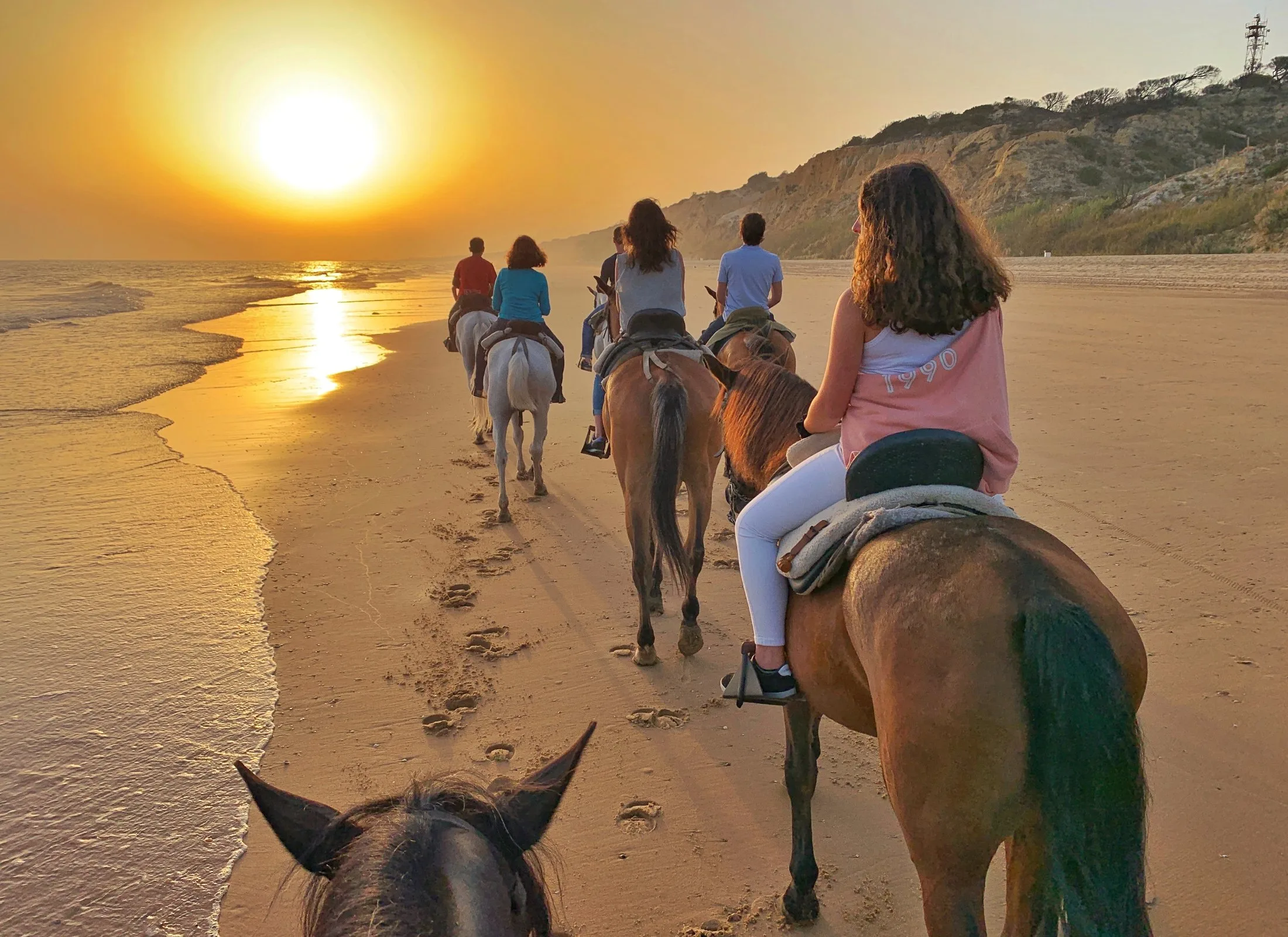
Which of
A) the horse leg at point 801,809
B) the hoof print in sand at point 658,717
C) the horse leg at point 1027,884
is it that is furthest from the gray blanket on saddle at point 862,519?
the hoof print in sand at point 658,717

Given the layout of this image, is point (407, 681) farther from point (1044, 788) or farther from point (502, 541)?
point (1044, 788)

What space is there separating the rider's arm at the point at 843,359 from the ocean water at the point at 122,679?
9.14ft

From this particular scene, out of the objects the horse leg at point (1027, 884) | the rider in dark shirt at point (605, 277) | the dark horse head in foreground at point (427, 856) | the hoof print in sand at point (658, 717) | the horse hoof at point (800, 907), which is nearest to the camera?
the dark horse head in foreground at point (427, 856)

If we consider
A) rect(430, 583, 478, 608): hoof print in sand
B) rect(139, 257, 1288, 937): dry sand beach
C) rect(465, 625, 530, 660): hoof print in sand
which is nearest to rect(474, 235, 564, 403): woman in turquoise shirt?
rect(139, 257, 1288, 937): dry sand beach

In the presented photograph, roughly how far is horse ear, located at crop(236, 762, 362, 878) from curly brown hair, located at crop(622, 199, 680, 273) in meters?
4.70

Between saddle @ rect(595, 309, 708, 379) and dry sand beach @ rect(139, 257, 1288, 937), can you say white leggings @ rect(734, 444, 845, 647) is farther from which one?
saddle @ rect(595, 309, 708, 379)

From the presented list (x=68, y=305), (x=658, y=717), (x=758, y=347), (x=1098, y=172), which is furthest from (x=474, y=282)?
(x=1098, y=172)

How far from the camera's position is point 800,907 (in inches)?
109

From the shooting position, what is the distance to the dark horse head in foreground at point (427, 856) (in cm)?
112

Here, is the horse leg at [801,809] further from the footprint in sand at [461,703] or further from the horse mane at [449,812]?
the footprint in sand at [461,703]

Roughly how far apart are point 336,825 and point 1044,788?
1385 millimetres

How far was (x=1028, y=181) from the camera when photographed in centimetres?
4500

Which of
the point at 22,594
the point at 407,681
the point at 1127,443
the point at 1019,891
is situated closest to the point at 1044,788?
the point at 1019,891

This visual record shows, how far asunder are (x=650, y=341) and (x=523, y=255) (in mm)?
3139
